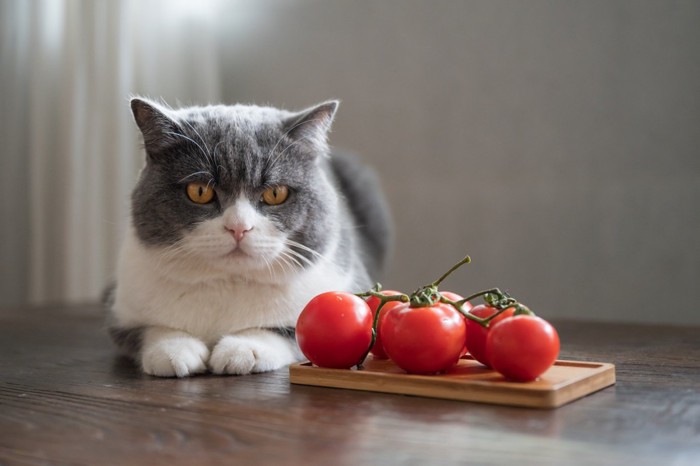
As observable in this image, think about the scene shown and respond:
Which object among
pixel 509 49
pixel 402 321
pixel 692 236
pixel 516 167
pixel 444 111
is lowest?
pixel 402 321

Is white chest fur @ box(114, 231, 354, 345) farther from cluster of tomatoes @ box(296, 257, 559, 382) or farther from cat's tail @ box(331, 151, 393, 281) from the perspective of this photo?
cat's tail @ box(331, 151, 393, 281)

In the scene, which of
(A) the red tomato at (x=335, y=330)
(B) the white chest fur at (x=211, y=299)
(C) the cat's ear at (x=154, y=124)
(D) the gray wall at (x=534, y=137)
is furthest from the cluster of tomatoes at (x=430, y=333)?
(D) the gray wall at (x=534, y=137)

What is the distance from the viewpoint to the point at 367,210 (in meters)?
2.55

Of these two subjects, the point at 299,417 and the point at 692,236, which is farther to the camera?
the point at 692,236

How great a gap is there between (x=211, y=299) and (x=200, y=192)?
24cm

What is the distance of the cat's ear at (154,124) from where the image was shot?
1.58 metres

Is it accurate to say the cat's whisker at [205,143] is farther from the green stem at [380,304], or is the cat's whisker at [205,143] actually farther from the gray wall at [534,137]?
the gray wall at [534,137]

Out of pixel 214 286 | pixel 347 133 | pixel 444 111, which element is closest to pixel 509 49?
pixel 444 111

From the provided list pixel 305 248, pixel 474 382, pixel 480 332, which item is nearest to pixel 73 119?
pixel 305 248

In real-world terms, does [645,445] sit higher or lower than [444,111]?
lower

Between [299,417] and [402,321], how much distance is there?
0.26 meters

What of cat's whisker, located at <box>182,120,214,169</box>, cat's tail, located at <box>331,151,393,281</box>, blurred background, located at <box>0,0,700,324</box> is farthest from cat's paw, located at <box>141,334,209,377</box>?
blurred background, located at <box>0,0,700,324</box>

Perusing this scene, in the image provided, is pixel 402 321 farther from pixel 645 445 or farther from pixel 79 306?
pixel 79 306

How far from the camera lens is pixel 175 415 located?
1.15 metres
